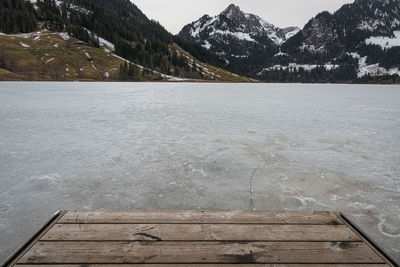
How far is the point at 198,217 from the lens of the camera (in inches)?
182

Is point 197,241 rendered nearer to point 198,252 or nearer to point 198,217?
point 198,252

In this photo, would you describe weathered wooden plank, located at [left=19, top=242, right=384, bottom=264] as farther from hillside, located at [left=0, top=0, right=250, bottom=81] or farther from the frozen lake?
hillside, located at [left=0, top=0, right=250, bottom=81]

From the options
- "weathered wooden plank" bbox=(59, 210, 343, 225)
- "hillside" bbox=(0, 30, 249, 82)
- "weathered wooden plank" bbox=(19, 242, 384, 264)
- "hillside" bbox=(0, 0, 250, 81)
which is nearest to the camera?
"weathered wooden plank" bbox=(19, 242, 384, 264)

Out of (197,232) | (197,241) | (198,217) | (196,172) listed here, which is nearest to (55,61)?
(196,172)

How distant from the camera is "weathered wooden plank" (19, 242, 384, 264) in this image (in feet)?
11.4

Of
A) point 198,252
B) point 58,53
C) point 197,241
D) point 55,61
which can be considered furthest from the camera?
point 58,53

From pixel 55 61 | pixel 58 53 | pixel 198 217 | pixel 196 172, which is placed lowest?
pixel 196 172

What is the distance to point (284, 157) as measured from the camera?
11352 mm

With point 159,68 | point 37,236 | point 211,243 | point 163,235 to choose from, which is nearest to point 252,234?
point 211,243

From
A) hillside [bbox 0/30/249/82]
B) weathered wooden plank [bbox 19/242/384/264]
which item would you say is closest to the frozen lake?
weathered wooden plank [bbox 19/242/384/264]

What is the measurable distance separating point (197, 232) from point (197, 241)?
0.84 feet

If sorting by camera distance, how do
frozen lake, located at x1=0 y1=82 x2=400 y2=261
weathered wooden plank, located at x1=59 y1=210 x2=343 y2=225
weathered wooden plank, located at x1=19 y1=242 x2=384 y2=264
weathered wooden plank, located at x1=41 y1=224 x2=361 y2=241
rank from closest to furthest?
weathered wooden plank, located at x1=19 y1=242 x2=384 y2=264, weathered wooden plank, located at x1=41 y1=224 x2=361 y2=241, weathered wooden plank, located at x1=59 y1=210 x2=343 y2=225, frozen lake, located at x1=0 y1=82 x2=400 y2=261

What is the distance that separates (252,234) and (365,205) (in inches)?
187

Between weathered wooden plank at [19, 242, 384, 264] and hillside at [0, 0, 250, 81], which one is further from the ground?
hillside at [0, 0, 250, 81]
